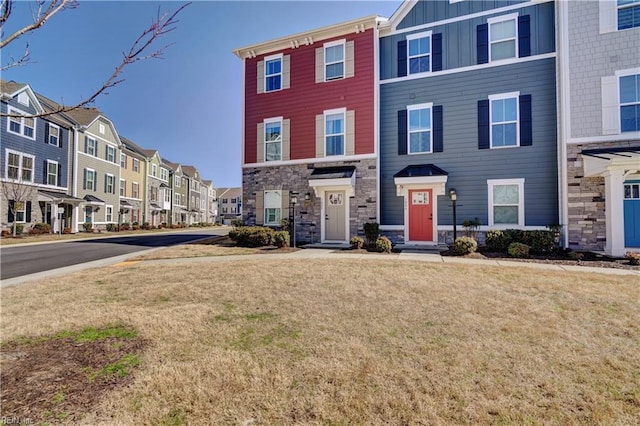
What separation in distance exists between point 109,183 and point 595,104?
34.7 m

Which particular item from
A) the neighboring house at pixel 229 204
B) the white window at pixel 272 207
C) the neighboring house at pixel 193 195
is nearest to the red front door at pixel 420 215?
the white window at pixel 272 207

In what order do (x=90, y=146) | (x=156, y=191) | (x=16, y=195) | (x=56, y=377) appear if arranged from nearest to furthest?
1. (x=56, y=377)
2. (x=16, y=195)
3. (x=90, y=146)
4. (x=156, y=191)

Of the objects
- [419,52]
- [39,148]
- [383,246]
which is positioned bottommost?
[383,246]

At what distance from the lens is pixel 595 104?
32.9 feet

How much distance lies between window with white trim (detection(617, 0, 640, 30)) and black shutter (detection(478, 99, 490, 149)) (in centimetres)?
441

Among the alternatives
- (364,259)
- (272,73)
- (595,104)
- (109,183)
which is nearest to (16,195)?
(109,183)

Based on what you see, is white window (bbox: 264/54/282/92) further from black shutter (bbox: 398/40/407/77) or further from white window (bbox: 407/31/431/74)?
white window (bbox: 407/31/431/74)

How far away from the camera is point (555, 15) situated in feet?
35.4

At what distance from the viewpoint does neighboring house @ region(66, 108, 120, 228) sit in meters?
24.8

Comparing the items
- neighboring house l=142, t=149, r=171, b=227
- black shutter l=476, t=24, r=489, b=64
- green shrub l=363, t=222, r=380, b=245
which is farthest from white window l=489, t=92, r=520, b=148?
neighboring house l=142, t=149, r=171, b=227

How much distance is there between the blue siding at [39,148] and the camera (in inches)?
742

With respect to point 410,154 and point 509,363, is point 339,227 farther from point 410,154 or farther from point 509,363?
Result: point 509,363

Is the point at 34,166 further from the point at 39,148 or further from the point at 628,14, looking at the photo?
the point at 628,14

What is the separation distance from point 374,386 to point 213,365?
5.17ft
